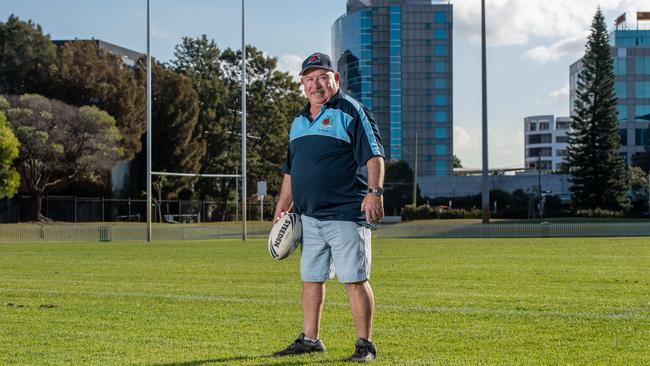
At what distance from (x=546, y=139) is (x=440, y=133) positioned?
68938 mm

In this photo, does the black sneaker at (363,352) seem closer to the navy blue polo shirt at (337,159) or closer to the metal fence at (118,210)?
the navy blue polo shirt at (337,159)

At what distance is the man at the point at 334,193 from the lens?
6.22 metres

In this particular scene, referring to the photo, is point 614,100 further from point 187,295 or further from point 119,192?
point 187,295

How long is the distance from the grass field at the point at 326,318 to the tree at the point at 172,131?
53.8 m

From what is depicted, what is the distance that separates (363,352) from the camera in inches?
240

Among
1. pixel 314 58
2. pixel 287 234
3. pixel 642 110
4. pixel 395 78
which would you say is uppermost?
pixel 395 78

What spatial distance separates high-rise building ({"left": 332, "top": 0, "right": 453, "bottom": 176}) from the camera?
379 feet

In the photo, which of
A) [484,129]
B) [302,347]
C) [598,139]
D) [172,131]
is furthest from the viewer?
[598,139]

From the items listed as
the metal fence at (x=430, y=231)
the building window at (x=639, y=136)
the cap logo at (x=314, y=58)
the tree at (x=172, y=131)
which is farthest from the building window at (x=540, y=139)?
the cap logo at (x=314, y=58)

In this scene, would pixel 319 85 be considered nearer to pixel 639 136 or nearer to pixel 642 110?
pixel 639 136

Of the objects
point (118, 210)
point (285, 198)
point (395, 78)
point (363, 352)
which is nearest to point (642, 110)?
point (395, 78)

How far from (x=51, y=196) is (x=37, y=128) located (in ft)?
19.9

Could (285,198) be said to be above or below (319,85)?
below

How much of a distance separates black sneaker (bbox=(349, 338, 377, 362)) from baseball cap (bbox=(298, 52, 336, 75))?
192 cm
